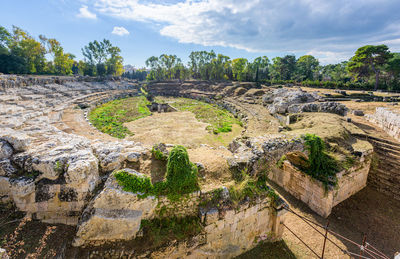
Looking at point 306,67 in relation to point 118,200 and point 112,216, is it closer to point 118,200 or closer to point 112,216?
point 118,200

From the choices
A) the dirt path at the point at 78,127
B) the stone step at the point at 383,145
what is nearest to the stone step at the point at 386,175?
the stone step at the point at 383,145

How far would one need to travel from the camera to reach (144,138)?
15.5 metres

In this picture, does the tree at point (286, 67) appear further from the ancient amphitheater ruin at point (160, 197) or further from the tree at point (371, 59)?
the ancient amphitheater ruin at point (160, 197)

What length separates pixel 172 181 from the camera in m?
6.03

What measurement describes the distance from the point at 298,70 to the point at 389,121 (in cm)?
4500

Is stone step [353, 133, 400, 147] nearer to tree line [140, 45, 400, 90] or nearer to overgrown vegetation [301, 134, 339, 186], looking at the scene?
overgrown vegetation [301, 134, 339, 186]

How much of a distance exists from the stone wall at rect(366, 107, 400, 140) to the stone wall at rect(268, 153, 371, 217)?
4.41m

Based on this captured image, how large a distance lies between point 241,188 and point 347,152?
758 centimetres

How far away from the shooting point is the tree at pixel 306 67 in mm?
48719

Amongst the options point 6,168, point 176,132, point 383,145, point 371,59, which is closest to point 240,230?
point 6,168

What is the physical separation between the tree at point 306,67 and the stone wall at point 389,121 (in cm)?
3606

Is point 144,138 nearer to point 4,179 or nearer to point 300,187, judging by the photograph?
point 4,179

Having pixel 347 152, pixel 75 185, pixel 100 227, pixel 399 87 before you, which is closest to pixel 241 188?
pixel 100 227

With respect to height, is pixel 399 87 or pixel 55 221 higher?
pixel 399 87
